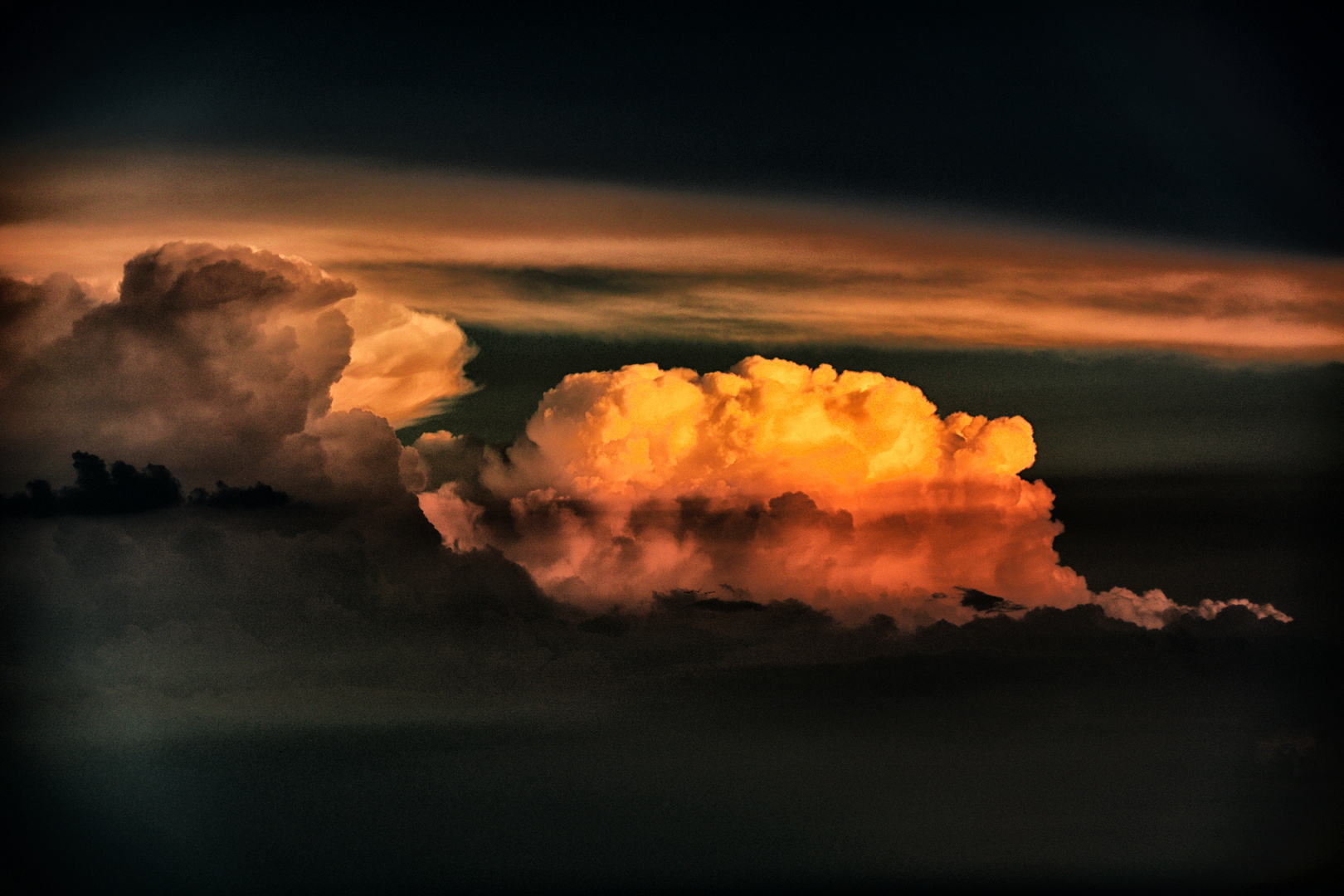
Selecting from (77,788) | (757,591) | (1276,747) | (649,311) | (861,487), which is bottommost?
(77,788)

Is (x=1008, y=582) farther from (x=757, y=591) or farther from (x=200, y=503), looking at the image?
(x=200, y=503)

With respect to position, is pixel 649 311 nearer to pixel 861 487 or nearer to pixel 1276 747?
pixel 861 487

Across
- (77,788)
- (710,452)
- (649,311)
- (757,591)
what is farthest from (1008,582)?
(77,788)

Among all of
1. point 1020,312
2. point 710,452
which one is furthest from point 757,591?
point 1020,312

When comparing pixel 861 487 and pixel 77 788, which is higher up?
pixel 861 487

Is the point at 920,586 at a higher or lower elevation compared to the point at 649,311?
lower

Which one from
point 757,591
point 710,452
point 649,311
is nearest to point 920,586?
point 757,591

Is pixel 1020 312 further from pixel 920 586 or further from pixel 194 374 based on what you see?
pixel 194 374
